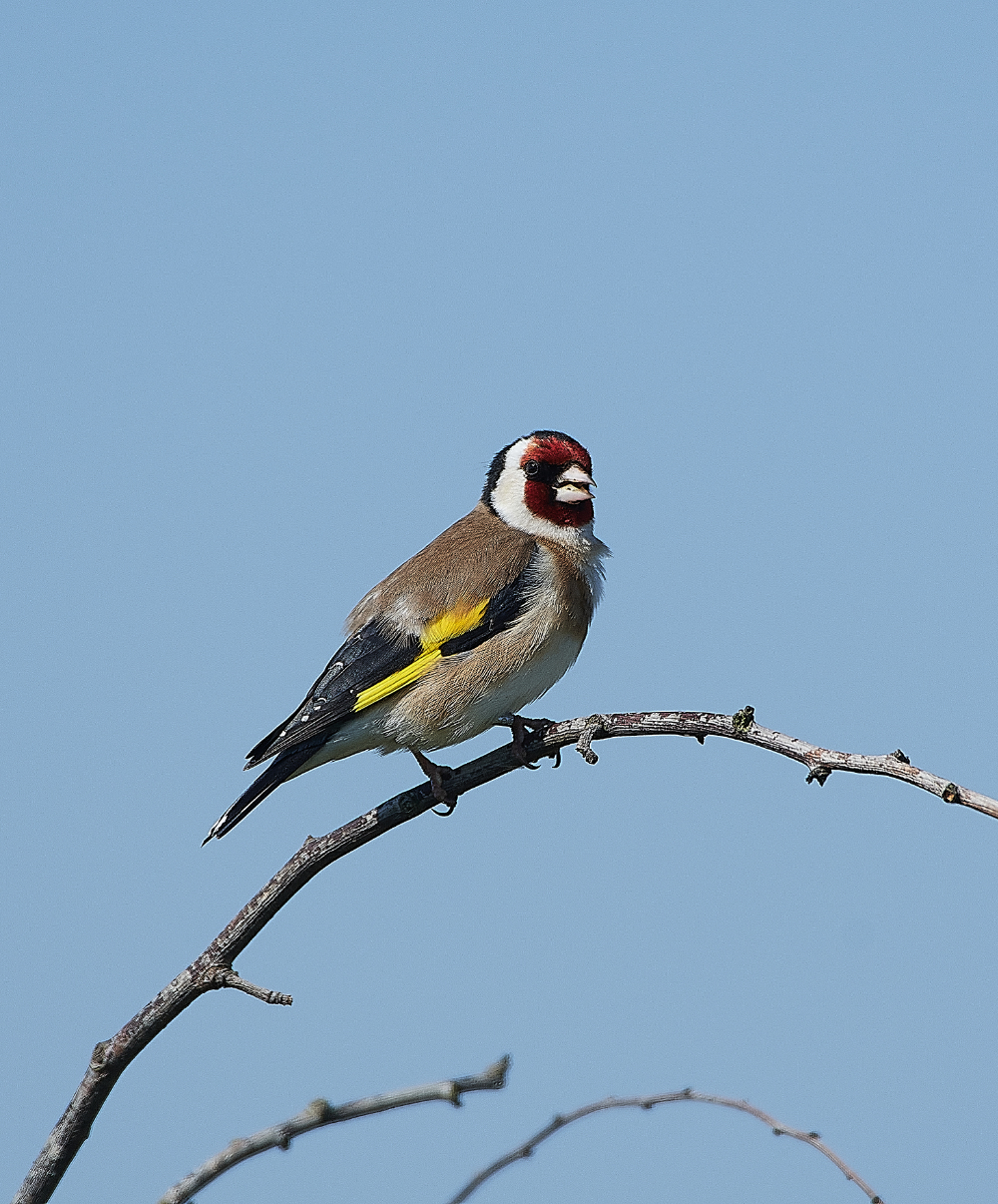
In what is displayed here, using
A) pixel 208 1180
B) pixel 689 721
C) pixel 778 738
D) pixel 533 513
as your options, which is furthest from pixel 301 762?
pixel 208 1180

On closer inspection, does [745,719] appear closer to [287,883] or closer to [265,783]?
[287,883]

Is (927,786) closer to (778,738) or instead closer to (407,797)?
(778,738)

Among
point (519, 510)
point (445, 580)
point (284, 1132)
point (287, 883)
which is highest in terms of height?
point (519, 510)

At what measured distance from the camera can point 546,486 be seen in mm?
7828

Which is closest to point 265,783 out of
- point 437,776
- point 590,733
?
point 437,776

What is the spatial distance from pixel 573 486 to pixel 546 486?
0.51ft

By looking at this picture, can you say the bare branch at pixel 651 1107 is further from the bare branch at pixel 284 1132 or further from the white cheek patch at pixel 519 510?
the white cheek patch at pixel 519 510

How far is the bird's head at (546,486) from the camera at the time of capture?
776 cm

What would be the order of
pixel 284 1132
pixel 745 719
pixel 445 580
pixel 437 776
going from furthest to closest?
pixel 445 580
pixel 437 776
pixel 745 719
pixel 284 1132

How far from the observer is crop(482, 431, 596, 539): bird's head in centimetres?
776

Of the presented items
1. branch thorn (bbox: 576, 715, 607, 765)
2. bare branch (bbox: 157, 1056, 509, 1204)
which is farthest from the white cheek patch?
bare branch (bbox: 157, 1056, 509, 1204)

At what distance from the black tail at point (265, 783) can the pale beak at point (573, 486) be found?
1.99 m

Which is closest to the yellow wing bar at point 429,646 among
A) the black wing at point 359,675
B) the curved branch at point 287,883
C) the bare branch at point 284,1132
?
the black wing at point 359,675

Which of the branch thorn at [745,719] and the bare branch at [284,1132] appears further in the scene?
the branch thorn at [745,719]
